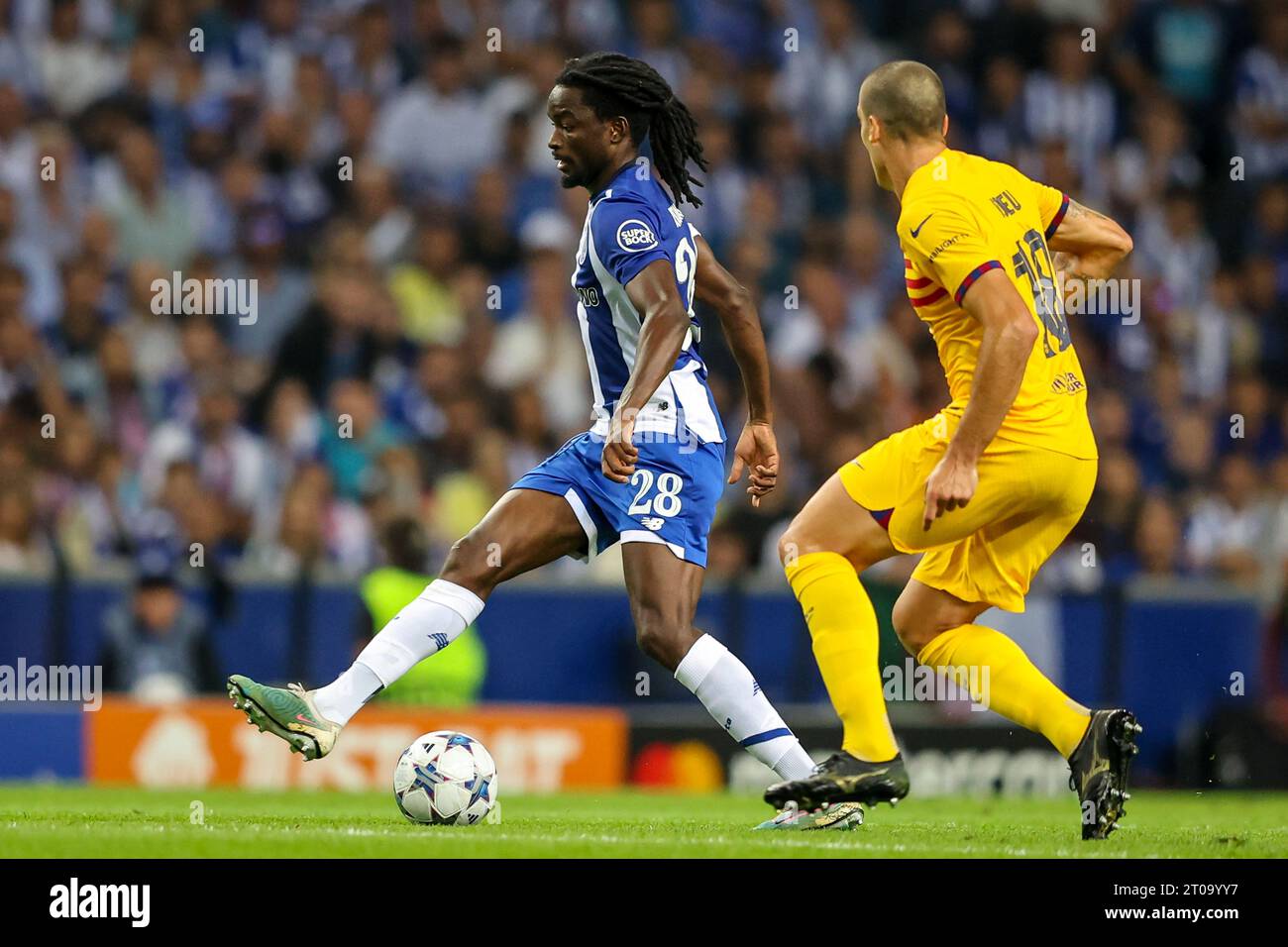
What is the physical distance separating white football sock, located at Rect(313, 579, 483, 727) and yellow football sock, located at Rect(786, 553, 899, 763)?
1081 millimetres

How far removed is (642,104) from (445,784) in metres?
2.35

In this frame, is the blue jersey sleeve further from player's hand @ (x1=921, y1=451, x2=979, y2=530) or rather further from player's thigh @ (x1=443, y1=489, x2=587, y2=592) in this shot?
player's hand @ (x1=921, y1=451, x2=979, y2=530)

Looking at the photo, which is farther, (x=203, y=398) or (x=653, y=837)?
(x=203, y=398)

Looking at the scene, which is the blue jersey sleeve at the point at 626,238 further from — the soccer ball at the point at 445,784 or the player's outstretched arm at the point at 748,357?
the soccer ball at the point at 445,784

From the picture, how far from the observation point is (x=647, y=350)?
6.47 meters

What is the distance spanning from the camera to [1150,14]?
16.5 metres

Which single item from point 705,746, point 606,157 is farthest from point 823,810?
point 705,746

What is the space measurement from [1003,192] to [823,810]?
2.00m

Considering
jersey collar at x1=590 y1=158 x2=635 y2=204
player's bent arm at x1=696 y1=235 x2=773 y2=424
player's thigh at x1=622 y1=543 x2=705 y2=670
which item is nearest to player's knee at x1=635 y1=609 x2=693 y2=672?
player's thigh at x1=622 y1=543 x2=705 y2=670

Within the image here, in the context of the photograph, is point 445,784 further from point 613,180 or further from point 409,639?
point 613,180

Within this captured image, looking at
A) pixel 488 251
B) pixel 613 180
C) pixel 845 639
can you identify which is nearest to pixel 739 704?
pixel 845 639

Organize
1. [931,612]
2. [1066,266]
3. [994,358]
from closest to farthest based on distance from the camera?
[994,358], [931,612], [1066,266]
